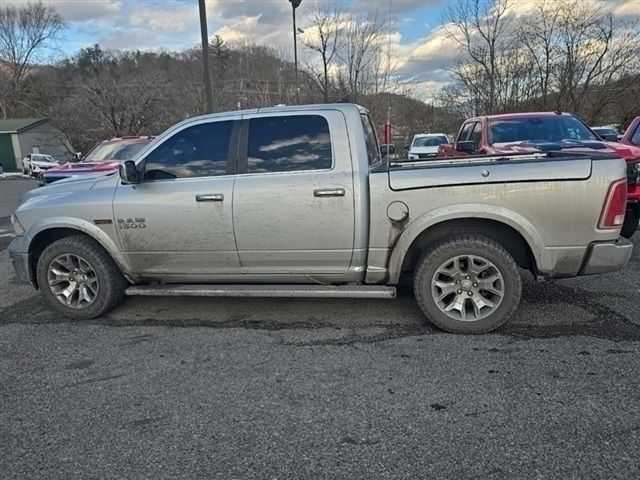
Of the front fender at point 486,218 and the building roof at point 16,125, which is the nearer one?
the front fender at point 486,218

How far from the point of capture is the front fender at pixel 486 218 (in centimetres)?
373

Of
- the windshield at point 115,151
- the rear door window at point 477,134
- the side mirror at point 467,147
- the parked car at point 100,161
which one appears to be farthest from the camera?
the windshield at point 115,151

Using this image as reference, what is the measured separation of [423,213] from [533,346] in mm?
1363

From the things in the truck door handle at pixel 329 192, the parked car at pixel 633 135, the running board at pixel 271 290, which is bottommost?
the running board at pixel 271 290

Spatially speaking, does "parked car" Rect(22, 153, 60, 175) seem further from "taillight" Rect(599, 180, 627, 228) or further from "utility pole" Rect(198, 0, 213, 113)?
"taillight" Rect(599, 180, 627, 228)

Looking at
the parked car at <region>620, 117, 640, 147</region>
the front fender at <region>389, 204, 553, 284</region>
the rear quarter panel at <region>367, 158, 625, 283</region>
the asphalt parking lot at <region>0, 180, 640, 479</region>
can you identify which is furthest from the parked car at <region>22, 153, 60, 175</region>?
the front fender at <region>389, 204, 553, 284</region>

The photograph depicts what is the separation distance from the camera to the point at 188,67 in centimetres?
3312

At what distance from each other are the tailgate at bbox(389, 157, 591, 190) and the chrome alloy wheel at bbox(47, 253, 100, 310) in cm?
308

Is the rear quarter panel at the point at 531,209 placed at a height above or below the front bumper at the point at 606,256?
above

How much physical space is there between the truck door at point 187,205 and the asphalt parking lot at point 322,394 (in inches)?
24.9

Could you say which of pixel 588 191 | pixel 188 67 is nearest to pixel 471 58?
pixel 188 67

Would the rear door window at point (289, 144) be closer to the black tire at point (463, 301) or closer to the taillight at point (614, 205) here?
the black tire at point (463, 301)

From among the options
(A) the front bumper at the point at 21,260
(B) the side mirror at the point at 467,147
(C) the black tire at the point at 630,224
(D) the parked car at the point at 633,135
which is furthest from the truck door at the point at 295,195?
(D) the parked car at the point at 633,135

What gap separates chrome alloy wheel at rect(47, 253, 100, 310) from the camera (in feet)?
14.8
